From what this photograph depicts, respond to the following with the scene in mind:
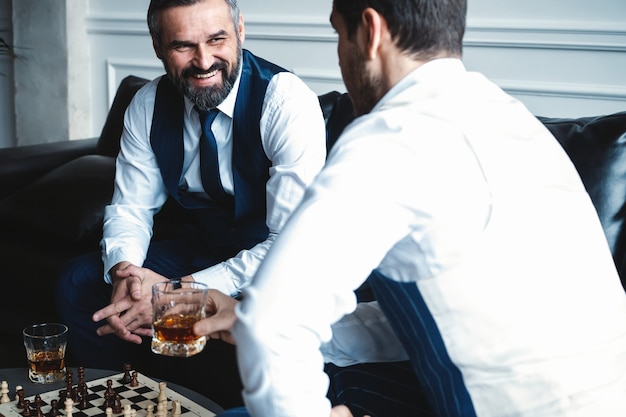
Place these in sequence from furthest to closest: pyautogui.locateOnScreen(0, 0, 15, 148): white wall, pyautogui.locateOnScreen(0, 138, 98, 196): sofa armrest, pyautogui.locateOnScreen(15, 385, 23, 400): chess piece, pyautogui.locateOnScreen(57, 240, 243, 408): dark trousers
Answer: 1. pyautogui.locateOnScreen(0, 0, 15, 148): white wall
2. pyautogui.locateOnScreen(0, 138, 98, 196): sofa armrest
3. pyautogui.locateOnScreen(57, 240, 243, 408): dark trousers
4. pyautogui.locateOnScreen(15, 385, 23, 400): chess piece

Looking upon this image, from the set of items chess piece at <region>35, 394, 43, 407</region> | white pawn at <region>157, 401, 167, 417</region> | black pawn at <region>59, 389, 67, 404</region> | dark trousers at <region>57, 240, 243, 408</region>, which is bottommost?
dark trousers at <region>57, 240, 243, 408</region>

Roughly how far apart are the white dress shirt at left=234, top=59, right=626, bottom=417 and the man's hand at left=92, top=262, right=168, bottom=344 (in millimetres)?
1000

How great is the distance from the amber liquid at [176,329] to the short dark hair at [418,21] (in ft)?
2.11

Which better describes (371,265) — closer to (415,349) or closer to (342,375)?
(415,349)

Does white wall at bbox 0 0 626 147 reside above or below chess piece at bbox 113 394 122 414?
above

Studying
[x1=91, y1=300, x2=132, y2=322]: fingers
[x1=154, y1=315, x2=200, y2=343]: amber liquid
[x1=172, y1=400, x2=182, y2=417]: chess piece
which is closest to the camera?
[x1=154, y1=315, x2=200, y2=343]: amber liquid

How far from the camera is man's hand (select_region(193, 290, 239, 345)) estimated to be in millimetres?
1319

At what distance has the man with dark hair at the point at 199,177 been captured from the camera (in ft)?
6.90

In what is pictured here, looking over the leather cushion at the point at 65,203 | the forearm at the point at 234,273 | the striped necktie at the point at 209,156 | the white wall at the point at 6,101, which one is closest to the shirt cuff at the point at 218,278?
the forearm at the point at 234,273

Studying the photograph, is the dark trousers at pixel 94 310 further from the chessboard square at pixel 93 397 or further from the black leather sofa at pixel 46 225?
the chessboard square at pixel 93 397

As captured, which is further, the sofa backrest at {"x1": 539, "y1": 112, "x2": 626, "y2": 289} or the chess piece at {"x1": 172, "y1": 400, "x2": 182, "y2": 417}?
the sofa backrest at {"x1": 539, "y1": 112, "x2": 626, "y2": 289}

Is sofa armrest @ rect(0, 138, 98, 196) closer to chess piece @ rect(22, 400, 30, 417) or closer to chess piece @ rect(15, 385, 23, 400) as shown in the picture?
chess piece @ rect(15, 385, 23, 400)

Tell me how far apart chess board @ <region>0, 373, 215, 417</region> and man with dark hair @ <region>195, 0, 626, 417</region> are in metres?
0.58

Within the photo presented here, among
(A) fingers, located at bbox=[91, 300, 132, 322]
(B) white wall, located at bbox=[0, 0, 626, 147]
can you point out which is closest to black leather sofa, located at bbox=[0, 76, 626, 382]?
(B) white wall, located at bbox=[0, 0, 626, 147]
